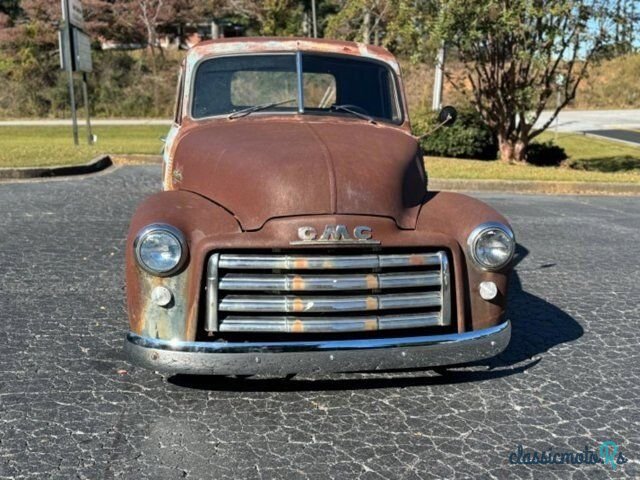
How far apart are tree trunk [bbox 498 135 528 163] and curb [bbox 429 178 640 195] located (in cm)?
360

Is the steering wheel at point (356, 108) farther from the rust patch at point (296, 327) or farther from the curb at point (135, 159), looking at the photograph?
the curb at point (135, 159)

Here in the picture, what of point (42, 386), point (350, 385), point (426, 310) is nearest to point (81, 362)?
point (42, 386)

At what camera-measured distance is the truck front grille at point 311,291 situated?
3.20 metres

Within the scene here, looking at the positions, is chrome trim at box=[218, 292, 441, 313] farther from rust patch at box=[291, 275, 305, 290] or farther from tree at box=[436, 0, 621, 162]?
tree at box=[436, 0, 621, 162]

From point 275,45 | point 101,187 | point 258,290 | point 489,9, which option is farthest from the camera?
point 489,9

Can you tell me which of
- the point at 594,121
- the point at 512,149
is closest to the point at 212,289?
the point at 512,149

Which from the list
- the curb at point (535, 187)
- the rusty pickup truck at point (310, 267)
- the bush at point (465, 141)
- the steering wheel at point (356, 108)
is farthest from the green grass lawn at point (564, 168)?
the rusty pickup truck at point (310, 267)

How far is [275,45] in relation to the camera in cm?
495

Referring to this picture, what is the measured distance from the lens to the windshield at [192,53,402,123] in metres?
4.71

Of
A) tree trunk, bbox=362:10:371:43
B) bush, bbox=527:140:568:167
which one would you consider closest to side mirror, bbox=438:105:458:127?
bush, bbox=527:140:568:167

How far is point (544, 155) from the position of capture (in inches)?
643

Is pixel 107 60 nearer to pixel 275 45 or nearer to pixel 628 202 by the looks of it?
pixel 628 202

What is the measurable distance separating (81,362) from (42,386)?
349 mm

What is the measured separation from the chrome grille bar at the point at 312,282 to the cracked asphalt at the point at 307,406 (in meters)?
0.66
